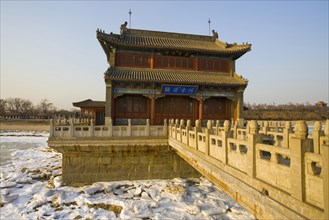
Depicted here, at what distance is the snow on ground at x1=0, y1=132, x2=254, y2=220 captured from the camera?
9.79 meters

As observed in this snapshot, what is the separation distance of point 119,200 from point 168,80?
30.7 feet

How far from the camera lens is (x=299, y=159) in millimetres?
3209

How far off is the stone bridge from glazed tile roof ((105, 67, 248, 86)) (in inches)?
169

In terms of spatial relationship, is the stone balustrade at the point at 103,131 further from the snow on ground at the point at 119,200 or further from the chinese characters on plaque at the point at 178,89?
the chinese characters on plaque at the point at 178,89

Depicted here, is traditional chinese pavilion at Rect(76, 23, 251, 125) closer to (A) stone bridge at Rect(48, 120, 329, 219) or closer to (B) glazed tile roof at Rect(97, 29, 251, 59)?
(B) glazed tile roof at Rect(97, 29, 251, 59)

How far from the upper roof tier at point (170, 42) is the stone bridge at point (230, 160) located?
24.7ft

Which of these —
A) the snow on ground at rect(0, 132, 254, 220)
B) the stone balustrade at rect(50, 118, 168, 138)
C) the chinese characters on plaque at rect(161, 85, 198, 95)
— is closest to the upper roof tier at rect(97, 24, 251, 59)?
the chinese characters on plaque at rect(161, 85, 198, 95)

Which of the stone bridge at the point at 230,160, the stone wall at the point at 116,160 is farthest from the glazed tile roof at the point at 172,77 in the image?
the stone wall at the point at 116,160

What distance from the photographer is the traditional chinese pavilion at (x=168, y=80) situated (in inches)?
619

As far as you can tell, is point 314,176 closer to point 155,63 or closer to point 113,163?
point 113,163

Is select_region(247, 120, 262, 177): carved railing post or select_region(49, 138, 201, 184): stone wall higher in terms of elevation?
select_region(247, 120, 262, 177): carved railing post

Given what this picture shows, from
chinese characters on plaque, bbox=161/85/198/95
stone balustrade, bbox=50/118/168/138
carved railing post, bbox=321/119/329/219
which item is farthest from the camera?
chinese characters on plaque, bbox=161/85/198/95

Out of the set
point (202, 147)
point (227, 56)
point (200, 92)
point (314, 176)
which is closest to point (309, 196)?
point (314, 176)

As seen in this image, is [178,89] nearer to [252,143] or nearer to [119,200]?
[119,200]
